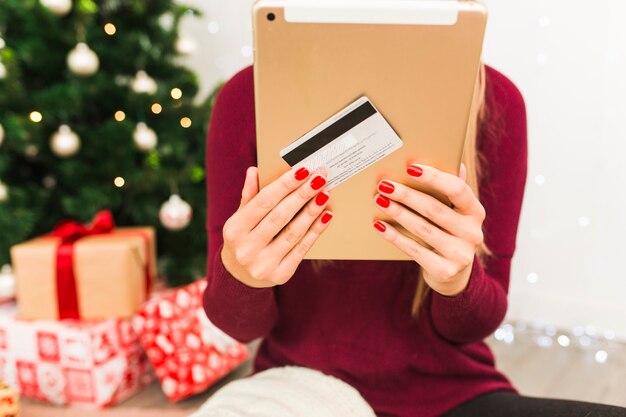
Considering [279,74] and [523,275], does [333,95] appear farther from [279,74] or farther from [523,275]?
[523,275]

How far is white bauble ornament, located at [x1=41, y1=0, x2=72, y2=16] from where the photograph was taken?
1.31 m

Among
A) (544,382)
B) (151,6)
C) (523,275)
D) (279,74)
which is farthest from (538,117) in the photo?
(279,74)

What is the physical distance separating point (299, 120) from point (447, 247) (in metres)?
0.20

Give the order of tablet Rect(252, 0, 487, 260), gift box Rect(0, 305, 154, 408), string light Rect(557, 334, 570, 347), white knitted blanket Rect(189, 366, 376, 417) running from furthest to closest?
1. string light Rect(557, 334, 570, 347)
2. gift box Rect(0, 305, 154, 408)
3. white knitted blanket Rect(189, 366, 376, 417)
4. tablet Rect(252, 0, 487, 260)

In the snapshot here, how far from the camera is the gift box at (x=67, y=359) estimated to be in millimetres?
1205

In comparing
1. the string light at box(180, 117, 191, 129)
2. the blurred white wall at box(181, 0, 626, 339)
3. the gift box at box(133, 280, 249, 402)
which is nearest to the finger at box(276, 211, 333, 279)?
the gift box at box(133, 280, 249, 402)

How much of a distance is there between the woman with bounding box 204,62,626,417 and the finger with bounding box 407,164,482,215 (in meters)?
0.13

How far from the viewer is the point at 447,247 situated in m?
0.57

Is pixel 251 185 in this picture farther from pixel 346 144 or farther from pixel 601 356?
pixel 601 356

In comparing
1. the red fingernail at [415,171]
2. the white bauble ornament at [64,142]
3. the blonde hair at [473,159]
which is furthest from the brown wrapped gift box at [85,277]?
the red fingernail at [415,171]

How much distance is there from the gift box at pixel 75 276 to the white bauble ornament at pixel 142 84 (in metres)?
0.40

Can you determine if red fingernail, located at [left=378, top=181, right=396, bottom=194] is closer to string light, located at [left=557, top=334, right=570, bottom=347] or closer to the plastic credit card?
the plastic credit card

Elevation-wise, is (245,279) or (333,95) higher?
(333,95)

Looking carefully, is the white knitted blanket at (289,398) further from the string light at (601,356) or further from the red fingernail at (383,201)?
the string light at (601,356)
